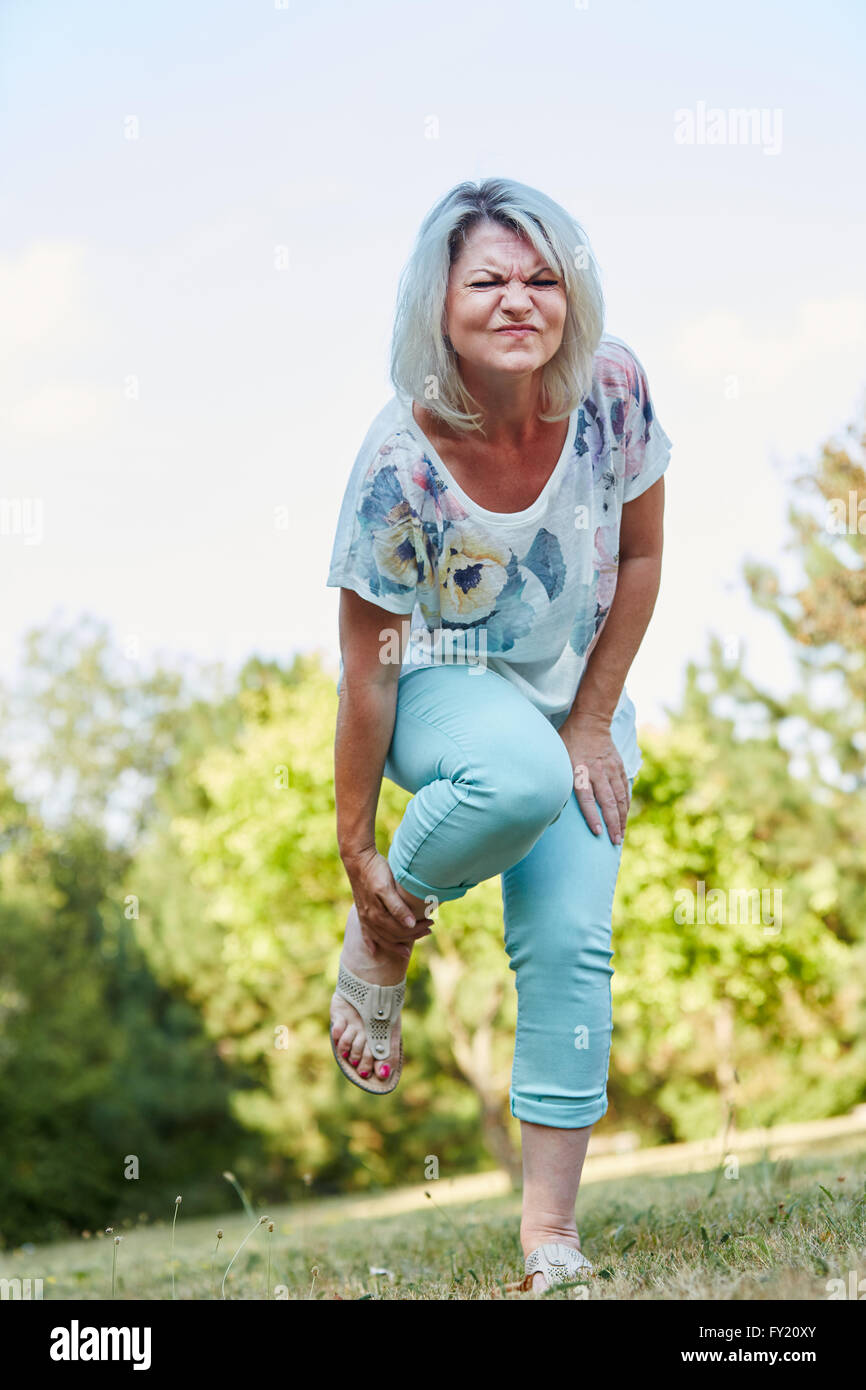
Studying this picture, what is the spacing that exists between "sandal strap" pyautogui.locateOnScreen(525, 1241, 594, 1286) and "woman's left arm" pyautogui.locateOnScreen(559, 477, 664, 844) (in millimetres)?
786

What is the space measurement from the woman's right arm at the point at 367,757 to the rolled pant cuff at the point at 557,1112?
0.40m

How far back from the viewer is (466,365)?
91.7 inches

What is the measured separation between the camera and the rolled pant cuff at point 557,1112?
2.18 m

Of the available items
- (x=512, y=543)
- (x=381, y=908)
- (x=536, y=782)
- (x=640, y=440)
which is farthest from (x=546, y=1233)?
(x=640, y=440)

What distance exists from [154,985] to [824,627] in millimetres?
14922

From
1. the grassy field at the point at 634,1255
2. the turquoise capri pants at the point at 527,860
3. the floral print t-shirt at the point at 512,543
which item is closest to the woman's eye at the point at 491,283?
the floral print t-shirt at the point at 512,543

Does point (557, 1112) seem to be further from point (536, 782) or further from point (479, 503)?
point (479, 503)

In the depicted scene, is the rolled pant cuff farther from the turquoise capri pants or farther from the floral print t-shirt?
the floral print t-shirt

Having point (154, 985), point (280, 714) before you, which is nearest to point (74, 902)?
point (154, 985)

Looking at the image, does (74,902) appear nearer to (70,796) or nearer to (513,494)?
(70,796)

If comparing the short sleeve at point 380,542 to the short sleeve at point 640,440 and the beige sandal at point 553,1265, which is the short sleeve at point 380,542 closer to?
the short sleeve at point 640,440

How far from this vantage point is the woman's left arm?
2451 millimetres

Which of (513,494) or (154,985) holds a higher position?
(513,494)

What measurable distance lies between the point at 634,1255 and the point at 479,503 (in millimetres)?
1480
